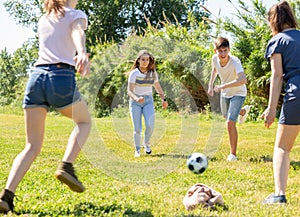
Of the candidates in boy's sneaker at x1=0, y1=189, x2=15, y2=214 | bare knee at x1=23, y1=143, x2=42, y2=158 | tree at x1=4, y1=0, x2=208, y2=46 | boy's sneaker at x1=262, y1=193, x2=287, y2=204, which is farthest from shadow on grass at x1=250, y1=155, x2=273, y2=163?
tree at x1=4, y1=0, x2=208, y2=46

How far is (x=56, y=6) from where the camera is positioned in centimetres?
354

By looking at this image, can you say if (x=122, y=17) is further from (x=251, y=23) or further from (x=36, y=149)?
(x=36, y=149)

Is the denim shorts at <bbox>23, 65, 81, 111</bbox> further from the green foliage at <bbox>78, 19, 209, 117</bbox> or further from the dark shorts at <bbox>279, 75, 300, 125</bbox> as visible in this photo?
the green foliage at <bbox>78, 19, 209, 117</bbox>

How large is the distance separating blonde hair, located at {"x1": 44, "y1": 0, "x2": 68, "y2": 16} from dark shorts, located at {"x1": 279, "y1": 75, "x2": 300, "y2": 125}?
184 centimetres

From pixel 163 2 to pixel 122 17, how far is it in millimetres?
3099

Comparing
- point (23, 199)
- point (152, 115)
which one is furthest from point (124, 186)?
point (152, 115)

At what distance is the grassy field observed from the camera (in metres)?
3.70

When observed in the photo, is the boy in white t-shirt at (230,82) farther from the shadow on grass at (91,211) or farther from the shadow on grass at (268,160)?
the shadow on grass at (91,211)

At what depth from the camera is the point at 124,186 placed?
185 inches

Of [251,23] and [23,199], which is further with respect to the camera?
[251,23]

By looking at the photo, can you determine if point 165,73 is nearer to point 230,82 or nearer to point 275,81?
point 230,82

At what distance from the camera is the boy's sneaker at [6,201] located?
3406 mm

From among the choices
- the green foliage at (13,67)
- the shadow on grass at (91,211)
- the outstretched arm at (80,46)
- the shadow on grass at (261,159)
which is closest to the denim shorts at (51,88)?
the outstretched arm at (80,46)

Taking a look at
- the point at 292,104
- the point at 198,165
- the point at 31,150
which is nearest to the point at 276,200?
the point at 292,104
